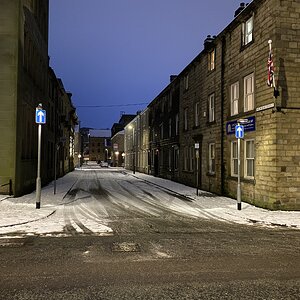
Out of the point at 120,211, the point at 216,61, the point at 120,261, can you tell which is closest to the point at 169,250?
the point at 120,261

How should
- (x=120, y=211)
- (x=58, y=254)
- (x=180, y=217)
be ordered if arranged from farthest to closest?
(x=120, y=211), (x=180, y=217), (x=58, y=254)

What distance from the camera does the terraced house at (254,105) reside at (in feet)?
46.3

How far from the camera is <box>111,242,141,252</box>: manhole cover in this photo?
25.6 feet

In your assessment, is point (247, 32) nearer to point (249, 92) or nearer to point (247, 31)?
point (247, 31)

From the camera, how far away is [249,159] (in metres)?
16.6

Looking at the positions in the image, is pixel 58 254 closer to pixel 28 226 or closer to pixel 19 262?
pixel 19 262

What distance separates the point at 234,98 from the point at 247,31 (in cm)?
342

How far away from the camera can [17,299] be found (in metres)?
4.93

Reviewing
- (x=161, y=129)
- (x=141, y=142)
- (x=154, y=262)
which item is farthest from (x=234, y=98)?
(x=141, y=142)

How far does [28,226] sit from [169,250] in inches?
188

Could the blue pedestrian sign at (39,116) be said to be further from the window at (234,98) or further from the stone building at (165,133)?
the stone building at (165,133)

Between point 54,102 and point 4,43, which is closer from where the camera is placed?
point 4,43

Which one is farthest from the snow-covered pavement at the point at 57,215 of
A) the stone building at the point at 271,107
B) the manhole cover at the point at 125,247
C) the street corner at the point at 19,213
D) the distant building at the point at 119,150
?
the distant building at the point at 119,150

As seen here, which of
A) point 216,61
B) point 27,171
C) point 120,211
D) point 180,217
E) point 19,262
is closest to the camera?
point 19,262
